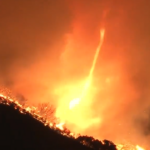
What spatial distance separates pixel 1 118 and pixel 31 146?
4.19 m

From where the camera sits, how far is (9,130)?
31.3 m

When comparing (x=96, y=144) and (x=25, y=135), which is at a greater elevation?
(x=96, y=144)

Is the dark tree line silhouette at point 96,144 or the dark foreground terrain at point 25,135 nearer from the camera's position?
the dark foreground terrain at point 25,135

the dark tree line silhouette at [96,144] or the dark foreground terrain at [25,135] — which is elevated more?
the dark tree line silhouette at [96,144]

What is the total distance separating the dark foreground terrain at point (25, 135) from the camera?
100 feet

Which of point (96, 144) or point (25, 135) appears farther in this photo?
point (96, 144)

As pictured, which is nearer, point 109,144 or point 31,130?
point 31,130

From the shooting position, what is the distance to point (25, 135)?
106 feet

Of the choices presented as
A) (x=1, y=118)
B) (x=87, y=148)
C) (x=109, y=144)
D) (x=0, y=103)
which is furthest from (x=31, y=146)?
(x=109, y=144)

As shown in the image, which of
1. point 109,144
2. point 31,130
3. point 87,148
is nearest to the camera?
point 31,130

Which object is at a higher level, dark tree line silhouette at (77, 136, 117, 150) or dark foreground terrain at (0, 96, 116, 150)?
dark tree line silhouette at (77, 136, 117, 150)

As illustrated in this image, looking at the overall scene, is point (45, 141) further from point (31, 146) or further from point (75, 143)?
point (75, 143)

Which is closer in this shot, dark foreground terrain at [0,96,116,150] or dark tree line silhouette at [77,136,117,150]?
dark foreground terrain at [0,96,116,150]

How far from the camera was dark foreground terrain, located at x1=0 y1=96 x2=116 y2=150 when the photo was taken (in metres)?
30.5
